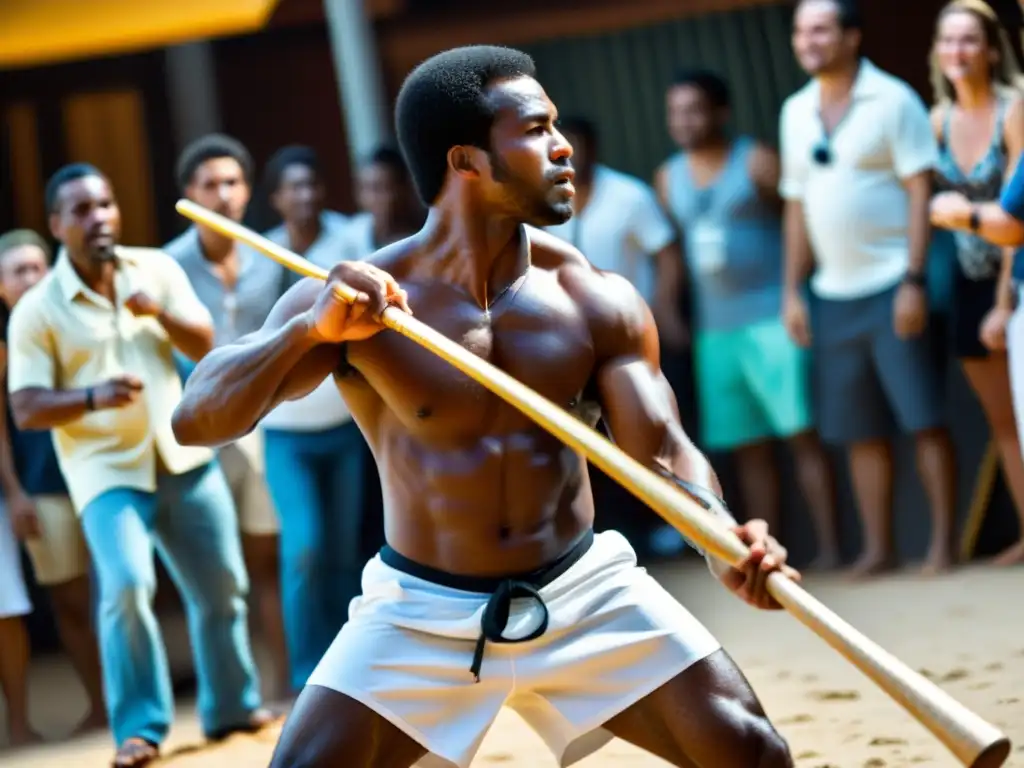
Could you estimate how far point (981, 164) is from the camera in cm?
689

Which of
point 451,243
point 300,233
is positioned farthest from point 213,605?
point 451,243

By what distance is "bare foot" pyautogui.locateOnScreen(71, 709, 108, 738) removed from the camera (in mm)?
6656

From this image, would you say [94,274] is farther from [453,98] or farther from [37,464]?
[453,98]

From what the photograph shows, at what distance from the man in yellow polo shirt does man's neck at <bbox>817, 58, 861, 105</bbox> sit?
2736 mm

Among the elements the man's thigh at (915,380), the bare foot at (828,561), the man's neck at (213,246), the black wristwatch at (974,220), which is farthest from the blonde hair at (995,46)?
the man's neck at (213,246)

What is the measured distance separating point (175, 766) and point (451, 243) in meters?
2.55

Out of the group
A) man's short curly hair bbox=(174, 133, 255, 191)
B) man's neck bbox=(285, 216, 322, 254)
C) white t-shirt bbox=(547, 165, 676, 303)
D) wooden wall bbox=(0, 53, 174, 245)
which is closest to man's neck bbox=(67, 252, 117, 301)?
man's short curly hair bbox=(174, 133, 255, 191)

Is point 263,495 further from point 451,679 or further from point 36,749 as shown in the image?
point 451,679

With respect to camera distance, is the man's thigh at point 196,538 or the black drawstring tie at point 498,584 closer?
the black drawstring tie at point 498,584

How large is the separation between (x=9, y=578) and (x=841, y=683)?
291 centimetres

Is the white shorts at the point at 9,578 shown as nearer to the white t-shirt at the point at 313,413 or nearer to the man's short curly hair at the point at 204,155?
the white t-shirt at the point at 313,413

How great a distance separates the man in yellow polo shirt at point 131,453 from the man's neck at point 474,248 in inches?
80.7

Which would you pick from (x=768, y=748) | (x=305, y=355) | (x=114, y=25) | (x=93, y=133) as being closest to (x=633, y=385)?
(x=305, y=355)

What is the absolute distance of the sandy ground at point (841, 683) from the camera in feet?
17.1
